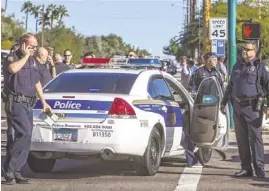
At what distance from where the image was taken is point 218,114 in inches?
417

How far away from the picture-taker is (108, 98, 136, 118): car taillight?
9.41m

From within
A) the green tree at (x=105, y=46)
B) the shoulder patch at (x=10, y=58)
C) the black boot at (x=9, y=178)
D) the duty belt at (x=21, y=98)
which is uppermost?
the shoulder patch at (x=10, y=58)

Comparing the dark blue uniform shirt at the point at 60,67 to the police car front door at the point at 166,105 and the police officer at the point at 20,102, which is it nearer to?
the police car front door at the point at 166,105

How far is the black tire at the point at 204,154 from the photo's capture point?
11.2 metres

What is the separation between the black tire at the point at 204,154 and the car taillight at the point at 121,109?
2016 millimetres

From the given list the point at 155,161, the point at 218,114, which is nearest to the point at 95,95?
the point at 155,161

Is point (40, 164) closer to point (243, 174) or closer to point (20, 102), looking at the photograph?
point (20, 102)

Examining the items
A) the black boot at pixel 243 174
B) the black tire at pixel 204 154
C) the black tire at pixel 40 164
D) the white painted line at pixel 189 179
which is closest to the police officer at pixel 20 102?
the black tire at pixel 40 164

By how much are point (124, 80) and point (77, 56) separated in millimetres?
82247

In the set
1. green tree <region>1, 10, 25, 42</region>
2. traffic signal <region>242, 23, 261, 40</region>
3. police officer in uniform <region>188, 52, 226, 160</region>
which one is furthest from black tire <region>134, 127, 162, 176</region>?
green tree <region>1, 10, 25, 42</region>

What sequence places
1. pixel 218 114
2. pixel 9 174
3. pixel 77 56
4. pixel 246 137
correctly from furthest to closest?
pixel 77 56 < pixel 218 114 < pixel 246 137 < pixel 9 174

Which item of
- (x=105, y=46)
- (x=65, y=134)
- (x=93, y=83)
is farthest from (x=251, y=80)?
(x=105, y=46)

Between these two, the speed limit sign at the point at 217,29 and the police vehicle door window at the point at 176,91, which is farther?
the speed limit sign at the point at 217,29

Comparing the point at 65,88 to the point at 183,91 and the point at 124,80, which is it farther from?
the point at 183,91
